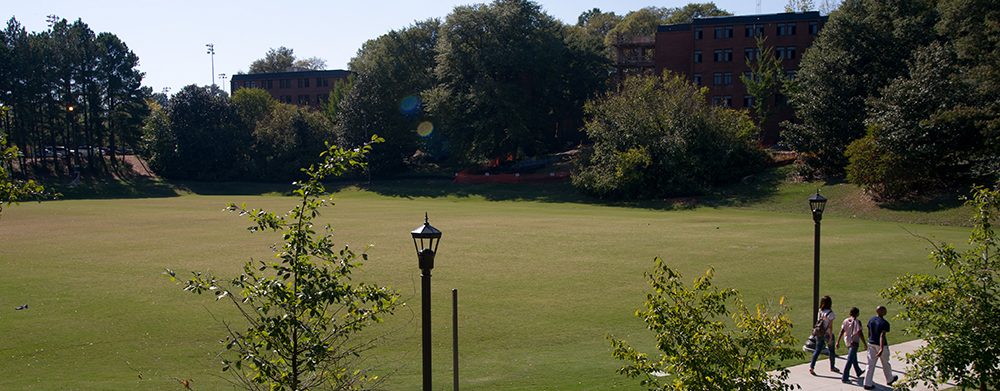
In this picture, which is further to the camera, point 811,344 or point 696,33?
point 696,33

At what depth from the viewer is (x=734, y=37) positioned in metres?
69.1

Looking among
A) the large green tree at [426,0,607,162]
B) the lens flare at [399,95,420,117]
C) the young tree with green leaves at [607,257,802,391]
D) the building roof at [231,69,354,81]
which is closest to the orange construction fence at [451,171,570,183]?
the large green tree at [426,0,607,162]

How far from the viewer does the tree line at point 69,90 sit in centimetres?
6469

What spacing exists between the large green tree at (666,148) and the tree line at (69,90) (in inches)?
2192

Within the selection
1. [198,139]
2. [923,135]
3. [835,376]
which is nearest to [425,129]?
[198,139]

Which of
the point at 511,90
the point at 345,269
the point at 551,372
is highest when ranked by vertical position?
the point at 511,90

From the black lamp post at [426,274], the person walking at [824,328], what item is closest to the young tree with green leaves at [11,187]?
the black lamp post at [426,274]

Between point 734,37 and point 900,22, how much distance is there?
73.1 ft

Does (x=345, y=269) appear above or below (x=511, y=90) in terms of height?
below

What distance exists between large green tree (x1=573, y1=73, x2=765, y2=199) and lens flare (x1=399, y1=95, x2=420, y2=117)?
91.1 ft

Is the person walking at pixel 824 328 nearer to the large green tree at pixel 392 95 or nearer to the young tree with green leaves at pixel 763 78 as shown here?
the young tree with green leaves at pixel 763 78

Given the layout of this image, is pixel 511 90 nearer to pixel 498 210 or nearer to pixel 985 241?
pixel 498 210

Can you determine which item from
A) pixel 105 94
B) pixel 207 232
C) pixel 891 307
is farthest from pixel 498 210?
pixel 105 94

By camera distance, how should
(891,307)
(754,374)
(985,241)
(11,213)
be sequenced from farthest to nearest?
(11,213), (891,307), (985,241), (754,374)
